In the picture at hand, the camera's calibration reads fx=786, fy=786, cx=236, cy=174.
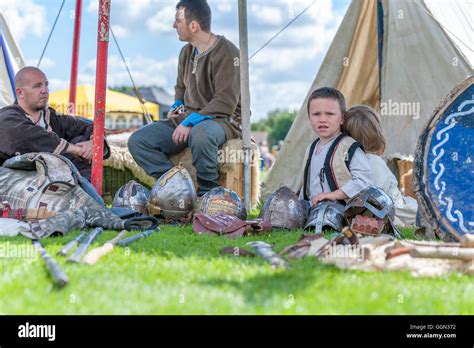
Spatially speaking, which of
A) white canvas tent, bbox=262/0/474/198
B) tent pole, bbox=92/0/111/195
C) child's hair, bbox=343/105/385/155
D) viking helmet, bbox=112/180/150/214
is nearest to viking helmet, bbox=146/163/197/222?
viking helmet, bbox=112/180/150/214

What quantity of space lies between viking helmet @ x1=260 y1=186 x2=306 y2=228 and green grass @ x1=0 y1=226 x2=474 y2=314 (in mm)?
1227

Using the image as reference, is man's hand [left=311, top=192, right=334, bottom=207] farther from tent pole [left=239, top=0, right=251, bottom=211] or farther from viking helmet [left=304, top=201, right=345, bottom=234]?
tent pole [left=239, top=0, right=251, bottom=211]

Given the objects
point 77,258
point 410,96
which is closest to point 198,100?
point 410,96

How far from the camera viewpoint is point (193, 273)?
2887 mm

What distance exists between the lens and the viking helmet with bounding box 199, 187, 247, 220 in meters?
4.59

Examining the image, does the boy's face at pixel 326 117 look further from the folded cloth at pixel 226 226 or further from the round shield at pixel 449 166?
the round shield at pixel 449 166

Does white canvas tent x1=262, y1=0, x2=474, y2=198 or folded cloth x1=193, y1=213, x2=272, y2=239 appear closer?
folded cloth x1=193, y1=213, x2=272, y2=239

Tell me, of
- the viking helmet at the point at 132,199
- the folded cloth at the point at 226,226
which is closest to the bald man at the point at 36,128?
the viking helmet at the point at 132,199

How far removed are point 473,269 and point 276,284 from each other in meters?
0.80

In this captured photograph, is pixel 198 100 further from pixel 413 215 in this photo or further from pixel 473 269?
pixel 473 269

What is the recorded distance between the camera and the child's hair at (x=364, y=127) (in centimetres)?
475

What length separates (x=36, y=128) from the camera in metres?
5.02

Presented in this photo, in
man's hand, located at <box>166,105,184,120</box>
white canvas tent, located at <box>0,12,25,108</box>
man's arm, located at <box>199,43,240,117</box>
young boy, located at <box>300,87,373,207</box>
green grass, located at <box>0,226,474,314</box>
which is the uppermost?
white canvas tent, located at <box>0,12,25,108</box>

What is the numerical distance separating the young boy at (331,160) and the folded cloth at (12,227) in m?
1.61
